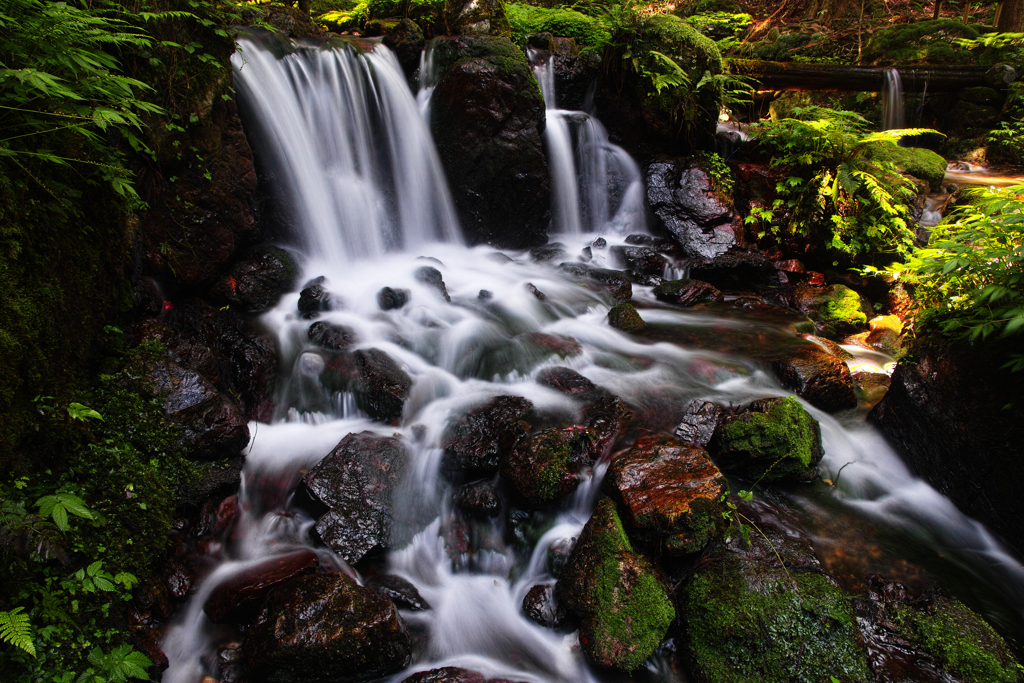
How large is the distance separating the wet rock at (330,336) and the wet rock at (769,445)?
12.5 ft

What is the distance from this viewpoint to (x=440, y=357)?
575 cm

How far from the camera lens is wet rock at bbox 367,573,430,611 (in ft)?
11.3

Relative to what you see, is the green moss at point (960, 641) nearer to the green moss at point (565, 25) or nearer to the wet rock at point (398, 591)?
the wet rock at point (398, 591)

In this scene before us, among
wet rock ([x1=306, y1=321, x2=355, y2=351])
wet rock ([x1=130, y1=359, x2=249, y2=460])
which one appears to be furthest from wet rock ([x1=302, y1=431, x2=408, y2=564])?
wet rock ([x1=306, y1=321, x2=355, y2=351])

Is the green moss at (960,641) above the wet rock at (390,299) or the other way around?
the other way around

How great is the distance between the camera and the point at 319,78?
23.9ft

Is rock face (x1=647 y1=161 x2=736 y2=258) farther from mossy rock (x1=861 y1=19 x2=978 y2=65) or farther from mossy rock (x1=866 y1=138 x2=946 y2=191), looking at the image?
mossy rock (x1=861 y1=19 x2=978 y2=65)

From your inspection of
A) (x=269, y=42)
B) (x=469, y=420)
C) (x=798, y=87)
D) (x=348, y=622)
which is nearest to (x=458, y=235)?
(x=269, y=42)

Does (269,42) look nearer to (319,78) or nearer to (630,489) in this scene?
(319,78)

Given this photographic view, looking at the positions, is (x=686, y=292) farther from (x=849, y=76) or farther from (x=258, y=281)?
(x=849, y=76)

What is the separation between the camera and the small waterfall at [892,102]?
11852 millimetres

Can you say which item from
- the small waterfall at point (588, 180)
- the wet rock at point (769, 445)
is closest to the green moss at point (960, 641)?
the wet rock at point (769, 445)

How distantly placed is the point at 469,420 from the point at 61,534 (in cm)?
275

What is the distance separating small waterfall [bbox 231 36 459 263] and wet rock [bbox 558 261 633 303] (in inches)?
84.4
